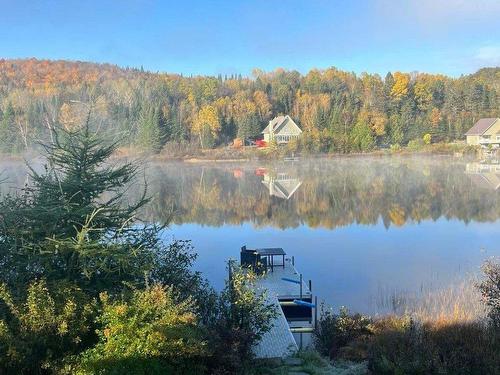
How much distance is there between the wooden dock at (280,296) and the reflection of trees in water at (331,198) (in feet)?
11.6

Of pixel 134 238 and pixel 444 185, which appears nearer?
pixel 134 238

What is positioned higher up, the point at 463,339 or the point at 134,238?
the point at 134,238

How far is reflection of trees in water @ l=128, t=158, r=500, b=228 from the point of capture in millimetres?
23031

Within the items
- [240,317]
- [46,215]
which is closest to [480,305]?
[240,317]

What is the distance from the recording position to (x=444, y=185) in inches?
1316

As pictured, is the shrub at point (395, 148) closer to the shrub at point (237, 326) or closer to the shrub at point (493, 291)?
the shrub at point (493, 291)

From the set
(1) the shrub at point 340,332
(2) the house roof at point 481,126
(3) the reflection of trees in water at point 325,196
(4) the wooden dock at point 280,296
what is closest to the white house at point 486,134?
(2) the house roof at point 481,126

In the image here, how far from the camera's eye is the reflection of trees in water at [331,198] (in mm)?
23031

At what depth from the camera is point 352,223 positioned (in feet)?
71.4

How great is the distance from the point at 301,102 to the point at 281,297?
216ft

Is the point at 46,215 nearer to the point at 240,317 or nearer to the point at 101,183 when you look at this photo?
the point at 101,183

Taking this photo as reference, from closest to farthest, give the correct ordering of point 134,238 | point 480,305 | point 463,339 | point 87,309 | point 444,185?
point 87,309 < point 463,339 < point 134,238 < point 480,305 < point 444,185

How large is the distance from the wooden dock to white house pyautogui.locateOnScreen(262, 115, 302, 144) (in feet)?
168

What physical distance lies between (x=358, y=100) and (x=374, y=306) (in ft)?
205
